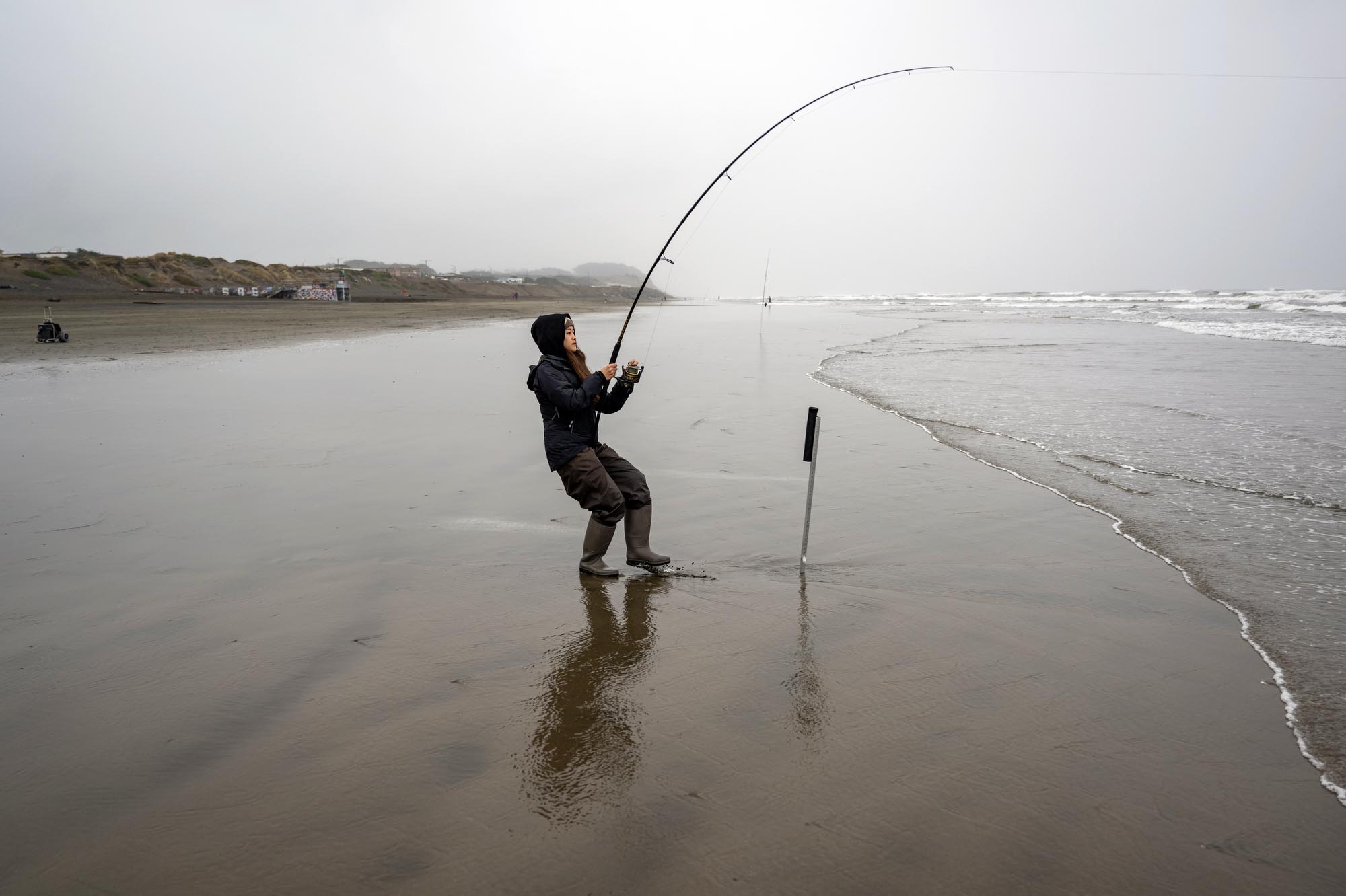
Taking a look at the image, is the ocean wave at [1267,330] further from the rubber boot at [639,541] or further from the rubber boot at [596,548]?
the rubber boot at [596,548]

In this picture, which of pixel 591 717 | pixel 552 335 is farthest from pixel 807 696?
pixel 552 335

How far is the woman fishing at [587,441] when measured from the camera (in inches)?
179

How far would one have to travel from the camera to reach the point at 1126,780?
2697 millimetres

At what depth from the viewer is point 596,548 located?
4742 millimetres

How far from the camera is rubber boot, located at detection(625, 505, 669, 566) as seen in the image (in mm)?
4766

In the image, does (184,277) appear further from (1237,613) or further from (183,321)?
(1237,613)

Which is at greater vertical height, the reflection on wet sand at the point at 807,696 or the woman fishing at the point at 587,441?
the woman fishing at the point at 587,441

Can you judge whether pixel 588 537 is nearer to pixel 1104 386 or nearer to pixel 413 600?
pixel 413 600

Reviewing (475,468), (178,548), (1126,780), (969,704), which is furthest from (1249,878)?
(475,468)

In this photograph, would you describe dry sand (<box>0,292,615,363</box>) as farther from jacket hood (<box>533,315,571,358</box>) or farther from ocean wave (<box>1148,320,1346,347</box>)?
ocean wave (<box>1148,320,1346,347</box>)

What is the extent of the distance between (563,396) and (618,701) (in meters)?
1.93

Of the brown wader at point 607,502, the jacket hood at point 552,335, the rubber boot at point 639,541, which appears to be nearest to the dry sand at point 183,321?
the jacket hood at point 552,335

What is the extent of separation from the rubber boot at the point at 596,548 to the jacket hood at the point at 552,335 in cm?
106

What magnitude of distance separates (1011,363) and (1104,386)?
4004 mm
